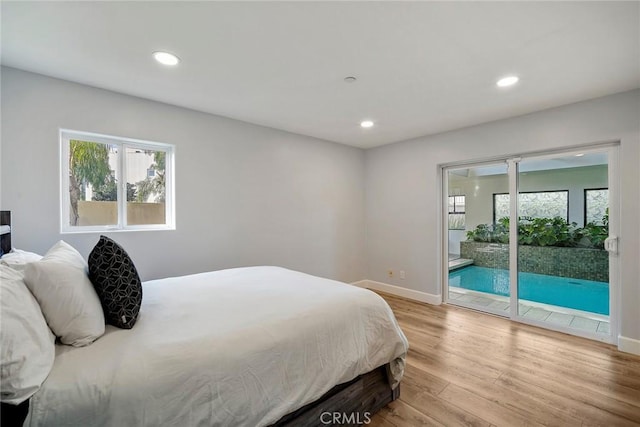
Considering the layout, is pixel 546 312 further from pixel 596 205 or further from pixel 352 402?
pixel 352 402

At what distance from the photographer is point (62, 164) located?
242cm

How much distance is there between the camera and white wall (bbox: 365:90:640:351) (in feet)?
8.43

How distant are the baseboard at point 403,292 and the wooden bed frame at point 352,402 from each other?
230 centimetres

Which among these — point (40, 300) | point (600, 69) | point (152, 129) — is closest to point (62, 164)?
point (152, 129)

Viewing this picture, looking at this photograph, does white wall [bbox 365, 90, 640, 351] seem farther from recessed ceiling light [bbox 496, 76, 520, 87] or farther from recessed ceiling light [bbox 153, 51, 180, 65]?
recessed ceiling light [bbox 153, 51, 180, 65]

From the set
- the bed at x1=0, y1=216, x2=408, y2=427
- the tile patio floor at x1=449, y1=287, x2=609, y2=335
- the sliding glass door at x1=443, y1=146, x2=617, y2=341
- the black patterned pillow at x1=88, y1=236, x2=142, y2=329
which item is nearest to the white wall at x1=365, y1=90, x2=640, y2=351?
the sliding glass door at x1=443, y1=146, x2=617, y2=341

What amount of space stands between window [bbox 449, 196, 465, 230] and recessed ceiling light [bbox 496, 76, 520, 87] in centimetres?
180

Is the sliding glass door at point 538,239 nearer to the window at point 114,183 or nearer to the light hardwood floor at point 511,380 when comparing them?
the light hardwood floor at point 511,380

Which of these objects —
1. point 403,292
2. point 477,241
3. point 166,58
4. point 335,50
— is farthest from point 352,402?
point 477,241

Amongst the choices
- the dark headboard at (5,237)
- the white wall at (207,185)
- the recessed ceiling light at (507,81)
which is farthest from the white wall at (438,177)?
the dark headboard at (5,237)

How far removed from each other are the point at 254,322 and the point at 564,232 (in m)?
3.50

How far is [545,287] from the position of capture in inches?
128

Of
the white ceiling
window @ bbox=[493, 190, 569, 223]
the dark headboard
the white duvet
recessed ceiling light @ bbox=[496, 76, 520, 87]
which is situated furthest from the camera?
window @ bbox=[493, 190, 569, 223]

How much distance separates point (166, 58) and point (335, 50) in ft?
4.00
